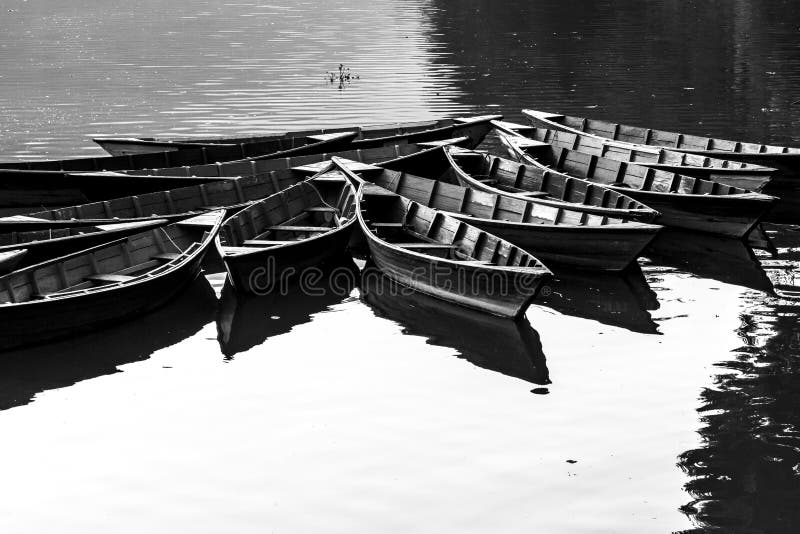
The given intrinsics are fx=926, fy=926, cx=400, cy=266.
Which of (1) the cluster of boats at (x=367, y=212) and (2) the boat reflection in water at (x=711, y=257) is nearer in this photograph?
(1) the cluster of boats at (x=367, y=212)

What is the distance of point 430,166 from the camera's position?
21.1m

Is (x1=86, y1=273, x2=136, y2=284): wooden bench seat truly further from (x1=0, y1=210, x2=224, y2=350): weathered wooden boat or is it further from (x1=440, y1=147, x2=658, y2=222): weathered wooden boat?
(x1=440, y1=147, x2=658, y2=222): weathered wooden boat

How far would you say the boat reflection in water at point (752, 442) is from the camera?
9.48 m

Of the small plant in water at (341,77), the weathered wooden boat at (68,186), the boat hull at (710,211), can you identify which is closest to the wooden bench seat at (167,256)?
the weathered wooden boat at (68,186)

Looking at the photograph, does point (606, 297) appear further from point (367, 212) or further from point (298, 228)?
point (298, 228)

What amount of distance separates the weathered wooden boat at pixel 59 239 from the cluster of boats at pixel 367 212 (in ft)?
0.10

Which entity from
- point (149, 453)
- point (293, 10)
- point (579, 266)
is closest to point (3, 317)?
point (149, 453)

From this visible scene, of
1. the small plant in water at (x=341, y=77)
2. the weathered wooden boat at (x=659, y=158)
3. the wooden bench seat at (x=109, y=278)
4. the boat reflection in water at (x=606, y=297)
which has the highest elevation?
the weathered wooden boat at (x=659, y=158)

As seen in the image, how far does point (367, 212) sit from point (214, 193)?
314 cm

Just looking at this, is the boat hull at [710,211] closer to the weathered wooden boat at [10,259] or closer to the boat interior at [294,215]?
the boat interior at [294,215]

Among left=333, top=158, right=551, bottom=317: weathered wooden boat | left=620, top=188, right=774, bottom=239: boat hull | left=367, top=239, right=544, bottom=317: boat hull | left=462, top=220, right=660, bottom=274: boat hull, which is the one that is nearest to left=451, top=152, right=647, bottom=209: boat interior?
left=620, top=188, right=774, bottom=239: boat hull

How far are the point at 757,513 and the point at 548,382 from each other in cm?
350

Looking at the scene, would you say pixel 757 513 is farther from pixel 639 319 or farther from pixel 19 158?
pixel 19 158

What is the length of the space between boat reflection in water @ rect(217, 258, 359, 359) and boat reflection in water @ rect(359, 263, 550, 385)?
2.09 feet
